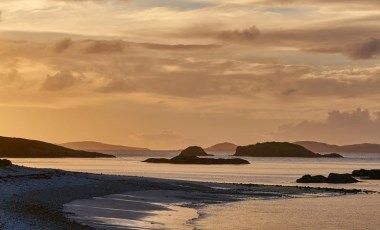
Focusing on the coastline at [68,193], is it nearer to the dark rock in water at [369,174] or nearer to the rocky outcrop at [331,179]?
the rocky outcrop at [331,179]

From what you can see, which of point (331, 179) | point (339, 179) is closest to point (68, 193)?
point (331, 179)

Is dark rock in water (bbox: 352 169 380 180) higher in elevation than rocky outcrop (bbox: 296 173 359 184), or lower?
higher

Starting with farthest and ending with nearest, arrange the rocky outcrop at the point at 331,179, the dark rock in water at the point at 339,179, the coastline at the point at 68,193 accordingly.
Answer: the dark rock in water at the point at 339,179, the rocky outcrop at the point at 331,179, the coastline at the point at 68,193

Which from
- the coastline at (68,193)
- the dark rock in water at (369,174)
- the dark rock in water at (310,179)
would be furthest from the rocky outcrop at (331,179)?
the coastline at (68,193)

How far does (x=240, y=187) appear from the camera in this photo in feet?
289

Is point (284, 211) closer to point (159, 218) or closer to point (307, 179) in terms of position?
point (159, 218)

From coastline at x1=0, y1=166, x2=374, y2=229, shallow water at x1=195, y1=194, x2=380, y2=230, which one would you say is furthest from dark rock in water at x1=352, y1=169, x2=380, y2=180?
shallow water at x1=195, y1=194, x2=380, y2=230

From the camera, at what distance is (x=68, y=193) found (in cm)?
6172

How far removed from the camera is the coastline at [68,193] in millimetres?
36006

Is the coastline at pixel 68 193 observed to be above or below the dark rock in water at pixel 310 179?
below

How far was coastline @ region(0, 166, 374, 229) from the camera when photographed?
118ft

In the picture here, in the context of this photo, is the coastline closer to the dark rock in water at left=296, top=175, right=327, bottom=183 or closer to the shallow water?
the shallow water

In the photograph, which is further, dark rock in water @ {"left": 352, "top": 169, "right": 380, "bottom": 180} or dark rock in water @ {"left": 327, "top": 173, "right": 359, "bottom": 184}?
dark rock in water @ {"left": 352, "top": 169, "right": 380, "bottom": 180}

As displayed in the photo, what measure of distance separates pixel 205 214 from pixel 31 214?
1785 cm
